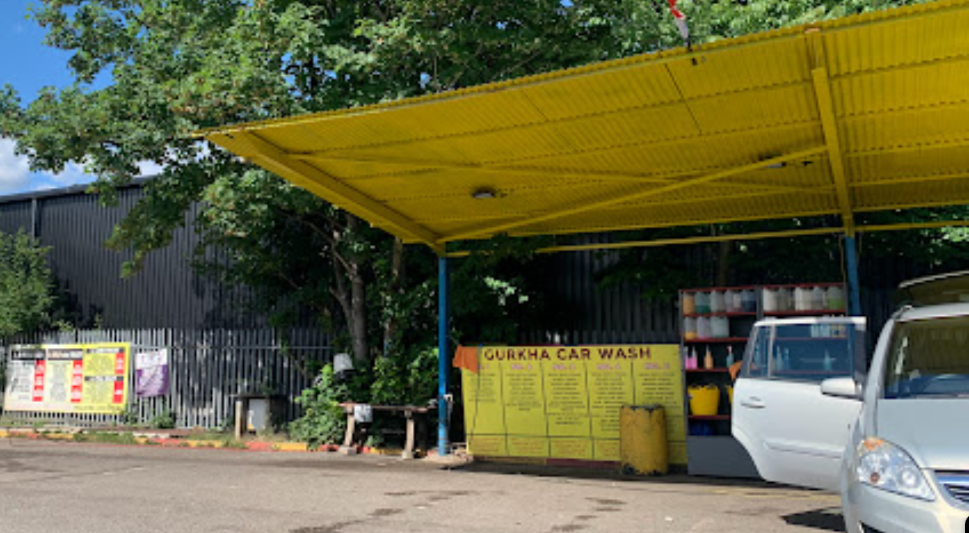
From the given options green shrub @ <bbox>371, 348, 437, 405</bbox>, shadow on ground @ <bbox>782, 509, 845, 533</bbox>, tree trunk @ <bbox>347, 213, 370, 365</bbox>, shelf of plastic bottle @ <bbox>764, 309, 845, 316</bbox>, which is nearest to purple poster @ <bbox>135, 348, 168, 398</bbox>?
tree trunk @ <bbox>347, 213, 370, 365</bbox>

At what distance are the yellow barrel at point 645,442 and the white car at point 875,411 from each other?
299 centimetres

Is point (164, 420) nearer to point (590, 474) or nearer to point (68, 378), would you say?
point (68, 378)

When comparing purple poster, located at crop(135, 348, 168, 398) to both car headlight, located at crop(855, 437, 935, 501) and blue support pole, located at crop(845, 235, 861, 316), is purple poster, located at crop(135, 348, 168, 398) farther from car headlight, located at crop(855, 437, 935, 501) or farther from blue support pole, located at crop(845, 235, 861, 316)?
car headlight, located at crop(855, 437, 935, 501)

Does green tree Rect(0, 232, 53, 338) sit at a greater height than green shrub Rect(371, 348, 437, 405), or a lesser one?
greater

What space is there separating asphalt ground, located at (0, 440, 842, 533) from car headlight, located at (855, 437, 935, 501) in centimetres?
330

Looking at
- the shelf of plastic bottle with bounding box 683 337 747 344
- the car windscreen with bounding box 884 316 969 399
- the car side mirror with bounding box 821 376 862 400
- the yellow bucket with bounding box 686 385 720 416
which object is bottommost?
the yellow bucket with bounding box 686 385 720 416

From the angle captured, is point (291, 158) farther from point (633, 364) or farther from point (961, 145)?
point (961, 145)

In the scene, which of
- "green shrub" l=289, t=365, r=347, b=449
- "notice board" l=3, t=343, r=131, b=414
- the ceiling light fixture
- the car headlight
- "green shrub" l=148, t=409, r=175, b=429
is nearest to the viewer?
the car headlight

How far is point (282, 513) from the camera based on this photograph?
837 centimetres

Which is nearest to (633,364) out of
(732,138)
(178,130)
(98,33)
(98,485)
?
(732,138)

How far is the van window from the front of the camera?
8156 millimetres

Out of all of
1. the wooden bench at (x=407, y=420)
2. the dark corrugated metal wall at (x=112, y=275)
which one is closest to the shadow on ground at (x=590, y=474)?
the wooden bench at (x=407, y=420)

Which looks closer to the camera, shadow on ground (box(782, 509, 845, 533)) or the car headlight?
the car headlight

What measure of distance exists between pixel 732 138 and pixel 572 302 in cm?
828
